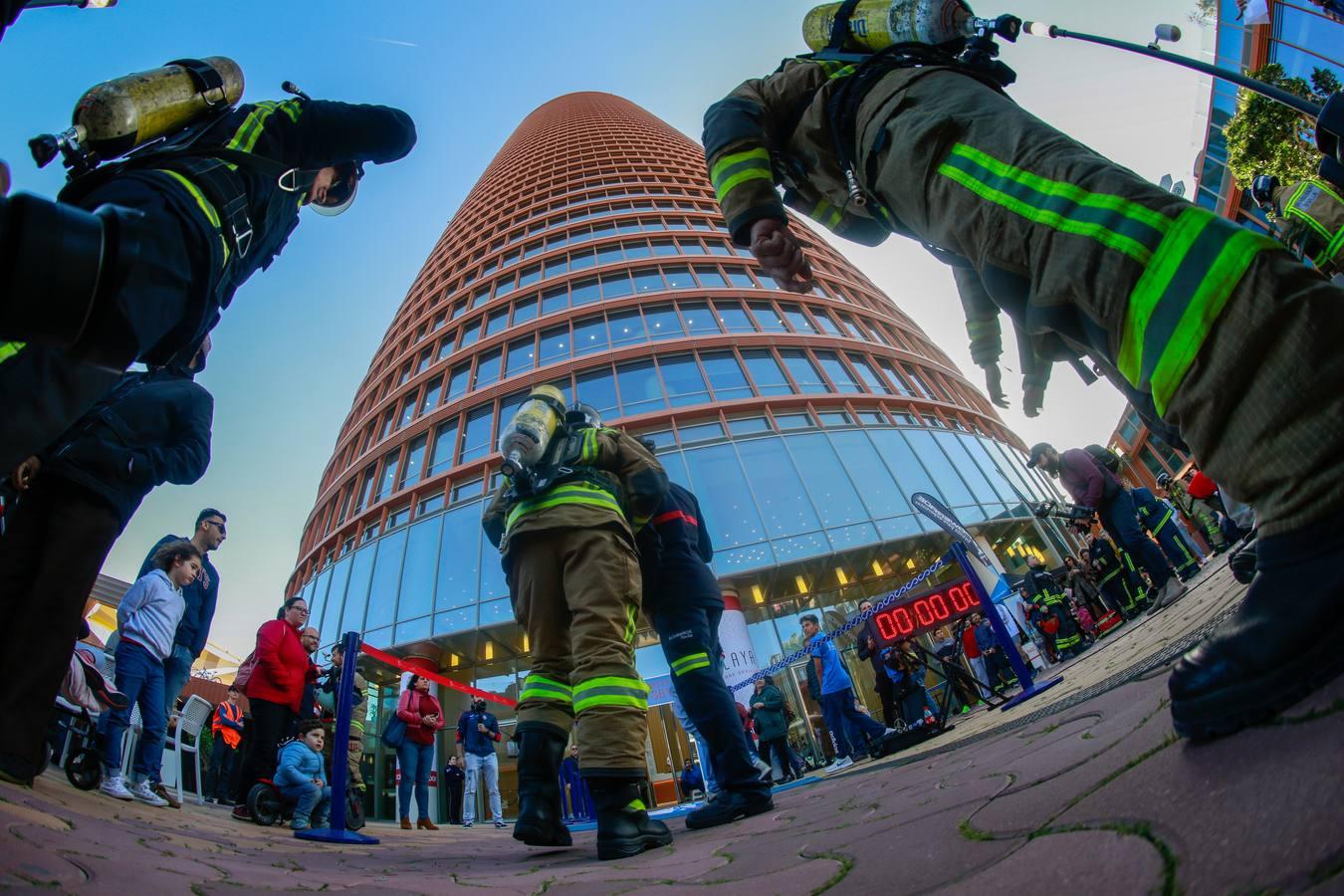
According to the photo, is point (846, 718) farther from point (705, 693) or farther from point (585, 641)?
point (585, 641)

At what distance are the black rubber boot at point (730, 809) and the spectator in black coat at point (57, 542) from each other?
2.18m

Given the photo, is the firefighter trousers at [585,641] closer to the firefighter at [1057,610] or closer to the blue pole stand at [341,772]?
the blue pole stand at [341,772]

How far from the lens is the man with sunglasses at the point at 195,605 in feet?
14.5

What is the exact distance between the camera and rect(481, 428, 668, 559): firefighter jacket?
2.58 m

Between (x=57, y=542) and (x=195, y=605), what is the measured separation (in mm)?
3819

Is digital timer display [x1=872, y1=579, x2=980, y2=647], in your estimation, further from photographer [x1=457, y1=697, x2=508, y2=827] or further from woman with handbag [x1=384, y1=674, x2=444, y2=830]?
woman with handbag [x1=384, y1=674, x2=444, y2=830]

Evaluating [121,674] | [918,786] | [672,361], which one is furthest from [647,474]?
[672,361]

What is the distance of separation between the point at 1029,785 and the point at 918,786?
0.69 m

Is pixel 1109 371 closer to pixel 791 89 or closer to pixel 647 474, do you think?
pixel 791 89

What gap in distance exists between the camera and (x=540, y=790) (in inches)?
87.9

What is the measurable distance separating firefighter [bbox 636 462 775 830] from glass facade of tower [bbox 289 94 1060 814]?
9013 mm

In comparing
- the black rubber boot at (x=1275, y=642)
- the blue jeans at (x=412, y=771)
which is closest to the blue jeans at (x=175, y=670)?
the blue jeans at (x=412, y=771)

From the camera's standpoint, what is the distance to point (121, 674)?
12.8 feet

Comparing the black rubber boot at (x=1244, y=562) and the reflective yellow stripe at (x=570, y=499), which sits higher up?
the reflective yellow stripe at (x=570, y=499)
